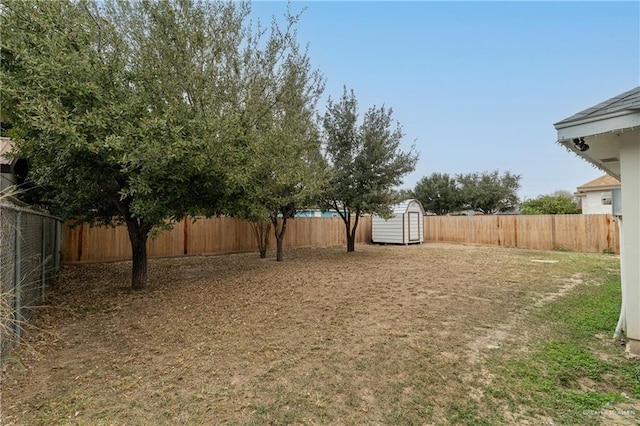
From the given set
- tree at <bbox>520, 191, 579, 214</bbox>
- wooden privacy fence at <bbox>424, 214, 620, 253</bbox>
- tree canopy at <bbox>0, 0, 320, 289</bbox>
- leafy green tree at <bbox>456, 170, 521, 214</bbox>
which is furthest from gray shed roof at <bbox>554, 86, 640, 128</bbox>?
leafy green tree at <bbox>456, 170, 521, 214</bbox>

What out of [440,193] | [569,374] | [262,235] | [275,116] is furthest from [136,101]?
[440,193]

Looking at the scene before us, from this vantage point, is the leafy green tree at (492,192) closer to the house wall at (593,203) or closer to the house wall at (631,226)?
the house wall at (593,203)

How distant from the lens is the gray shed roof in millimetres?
2978

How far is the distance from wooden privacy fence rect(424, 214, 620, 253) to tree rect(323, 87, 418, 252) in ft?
26.0

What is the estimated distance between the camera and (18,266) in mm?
3494

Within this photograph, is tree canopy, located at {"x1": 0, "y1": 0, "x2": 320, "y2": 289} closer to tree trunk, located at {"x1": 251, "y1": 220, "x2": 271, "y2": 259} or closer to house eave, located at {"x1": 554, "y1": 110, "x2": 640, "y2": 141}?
house eave, located at {"x1": 554, "y1": 110, "x2": 640, "y2": 141}

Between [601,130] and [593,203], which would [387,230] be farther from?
[601,130]

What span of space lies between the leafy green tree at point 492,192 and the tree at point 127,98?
1092 inches

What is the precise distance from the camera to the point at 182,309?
4.93 meters

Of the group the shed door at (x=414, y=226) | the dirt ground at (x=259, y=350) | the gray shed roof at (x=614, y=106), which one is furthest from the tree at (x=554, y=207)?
the gray shed roof at (x=614, y=106)

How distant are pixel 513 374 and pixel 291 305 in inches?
126

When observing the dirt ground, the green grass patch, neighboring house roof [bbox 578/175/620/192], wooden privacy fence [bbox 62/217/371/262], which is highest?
neighboring house roof [bbox 578/175/620/192]

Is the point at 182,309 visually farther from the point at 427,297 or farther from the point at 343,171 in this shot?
the point at 343,171

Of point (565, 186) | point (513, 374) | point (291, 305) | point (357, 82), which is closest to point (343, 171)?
point (357, 82)
